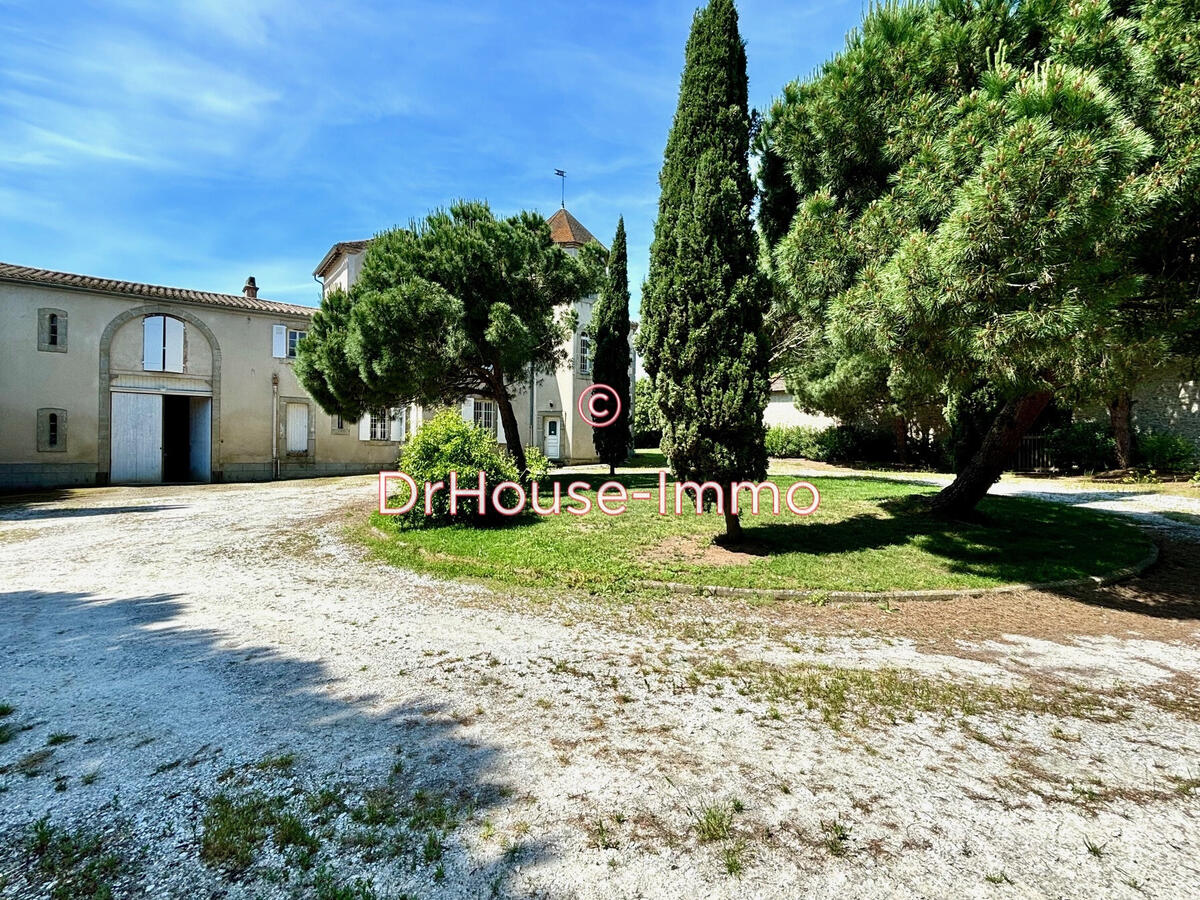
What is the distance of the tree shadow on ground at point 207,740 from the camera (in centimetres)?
234

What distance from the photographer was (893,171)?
716 cm

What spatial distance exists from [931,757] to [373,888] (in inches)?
113

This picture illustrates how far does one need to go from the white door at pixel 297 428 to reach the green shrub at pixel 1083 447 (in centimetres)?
2747

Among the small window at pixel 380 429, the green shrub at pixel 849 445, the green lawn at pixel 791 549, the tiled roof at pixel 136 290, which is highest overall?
the tiled roof at pixel 136 290

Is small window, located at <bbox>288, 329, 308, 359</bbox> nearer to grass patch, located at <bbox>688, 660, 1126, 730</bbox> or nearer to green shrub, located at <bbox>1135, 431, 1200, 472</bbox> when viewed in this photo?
grass patch, located at <bbox>688, 660, 1126, 730</bbox>

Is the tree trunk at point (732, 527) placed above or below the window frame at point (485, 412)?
below

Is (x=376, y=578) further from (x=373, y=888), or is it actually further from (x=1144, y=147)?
(x=1144, y=147)

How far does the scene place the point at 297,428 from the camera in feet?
75.0

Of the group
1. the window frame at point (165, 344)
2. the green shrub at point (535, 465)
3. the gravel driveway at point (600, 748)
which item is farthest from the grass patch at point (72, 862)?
the window frame at point (165, 344)

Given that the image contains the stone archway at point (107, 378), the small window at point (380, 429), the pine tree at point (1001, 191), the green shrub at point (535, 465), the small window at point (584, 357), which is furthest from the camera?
the small window at point (584, 357)

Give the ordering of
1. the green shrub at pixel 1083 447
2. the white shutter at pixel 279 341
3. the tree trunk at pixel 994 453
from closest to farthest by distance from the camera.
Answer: the tree trunk at pixel 994 453 → the green shrub at pixel 1083 447 → the white shutter at pixel 279 341

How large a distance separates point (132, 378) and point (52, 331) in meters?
2.49

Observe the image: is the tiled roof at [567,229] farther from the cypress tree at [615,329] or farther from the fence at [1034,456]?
the fence at [1034,456]

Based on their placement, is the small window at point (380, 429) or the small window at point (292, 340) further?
the small window at point (380, 429)
